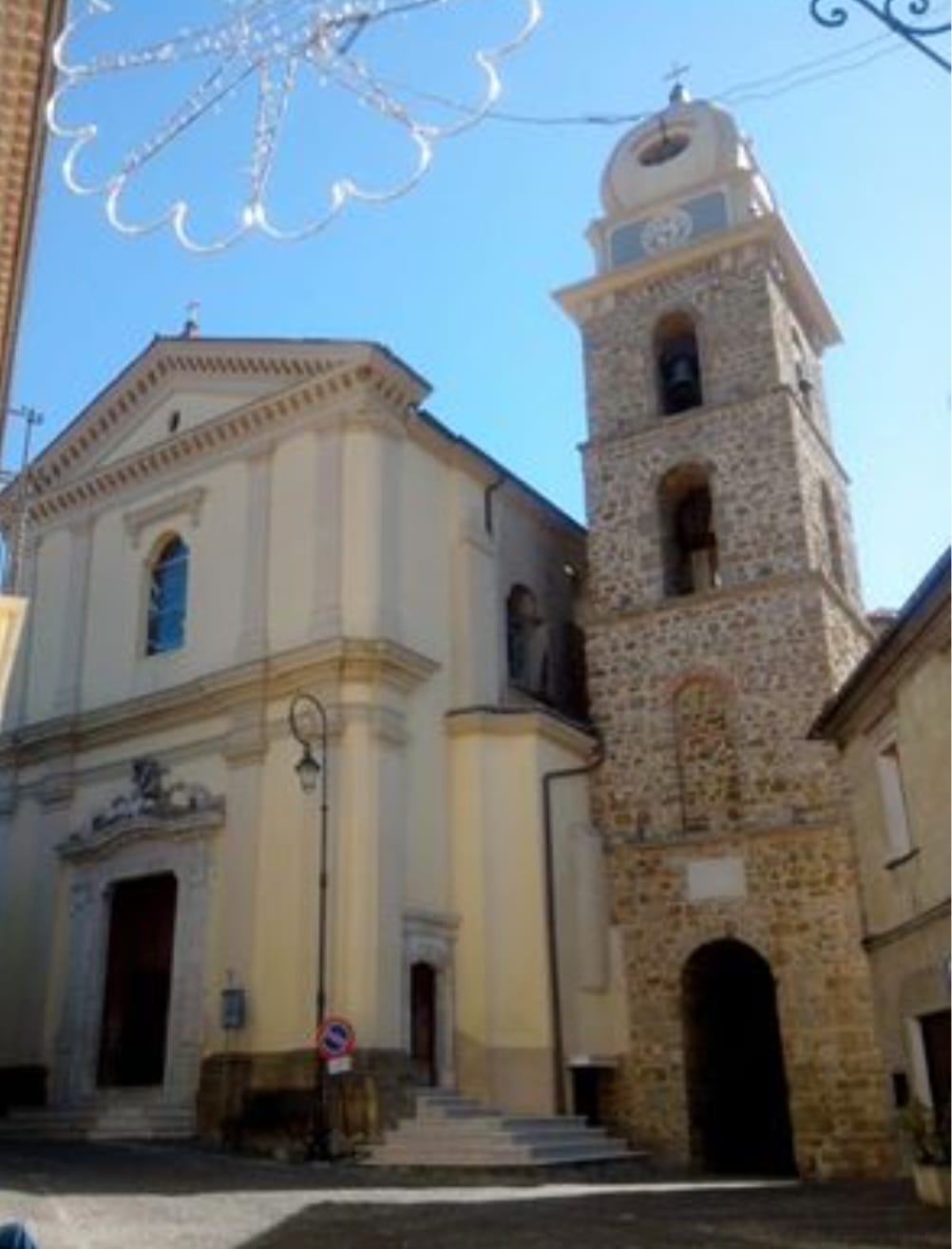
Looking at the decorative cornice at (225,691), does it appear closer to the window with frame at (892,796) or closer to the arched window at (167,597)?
the arched window at (167,597)

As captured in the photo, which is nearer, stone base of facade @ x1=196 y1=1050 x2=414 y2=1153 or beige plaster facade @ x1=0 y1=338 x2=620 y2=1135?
stone base of facade @ x1=196 y1=1050 x2=414 y2=1153

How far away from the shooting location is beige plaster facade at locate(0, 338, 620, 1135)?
17875 mm

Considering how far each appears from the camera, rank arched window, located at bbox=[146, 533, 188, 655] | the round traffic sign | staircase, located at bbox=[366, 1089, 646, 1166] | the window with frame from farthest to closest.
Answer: arched window, located at bbox=[146, 533, 188, 655] < the round traffic sign < staircase, located at bbox=[366, 1089, 646, 1166] < the window with frame

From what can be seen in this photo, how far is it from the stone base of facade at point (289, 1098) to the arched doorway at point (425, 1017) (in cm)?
115

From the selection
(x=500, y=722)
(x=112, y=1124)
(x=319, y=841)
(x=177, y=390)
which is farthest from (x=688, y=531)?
(x=112, y=1124)

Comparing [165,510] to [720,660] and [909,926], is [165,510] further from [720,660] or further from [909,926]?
[909,926]

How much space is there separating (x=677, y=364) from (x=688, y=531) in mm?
3107

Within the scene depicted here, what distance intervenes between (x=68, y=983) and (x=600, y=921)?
8.25 metres

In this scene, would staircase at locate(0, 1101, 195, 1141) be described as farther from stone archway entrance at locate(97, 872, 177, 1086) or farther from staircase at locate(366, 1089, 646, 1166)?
staircase at locate(366, 1089, 646, 1166)

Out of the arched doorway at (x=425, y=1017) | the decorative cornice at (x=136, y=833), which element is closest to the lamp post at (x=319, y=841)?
the arched doorway at (x=425, y=1017)

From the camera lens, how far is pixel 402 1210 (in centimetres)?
1077

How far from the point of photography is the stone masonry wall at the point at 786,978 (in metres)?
17.5

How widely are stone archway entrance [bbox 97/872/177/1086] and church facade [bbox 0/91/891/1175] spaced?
0.06 m

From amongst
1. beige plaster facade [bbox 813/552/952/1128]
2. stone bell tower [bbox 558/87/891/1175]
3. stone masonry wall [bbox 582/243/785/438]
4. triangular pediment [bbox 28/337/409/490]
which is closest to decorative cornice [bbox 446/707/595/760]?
stone bell tower [bbox 558/87/891/1175]
